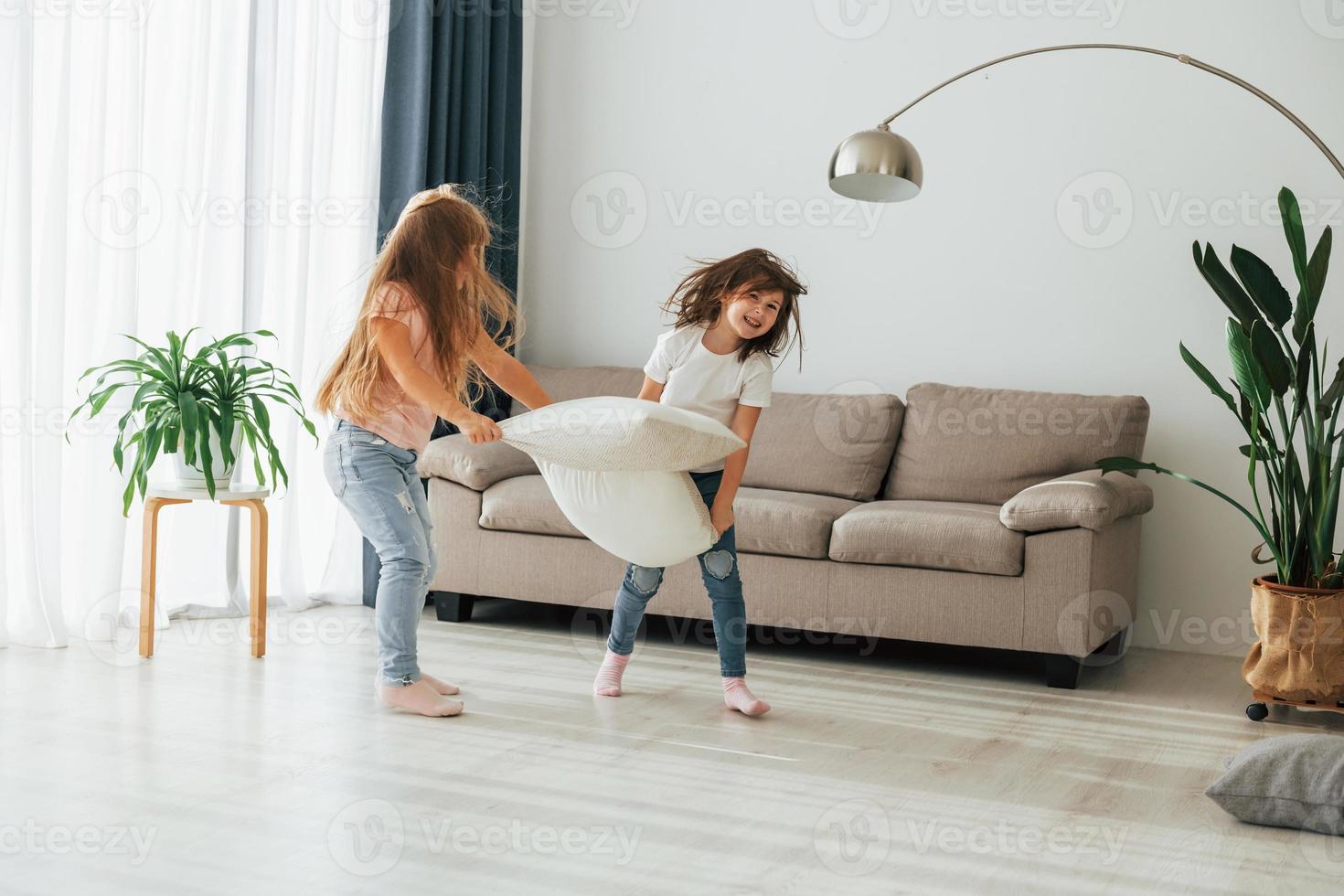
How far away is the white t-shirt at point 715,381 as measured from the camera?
272 centimetres

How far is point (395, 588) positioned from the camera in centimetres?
269

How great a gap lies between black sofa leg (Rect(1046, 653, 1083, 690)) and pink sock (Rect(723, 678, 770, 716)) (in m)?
0.87

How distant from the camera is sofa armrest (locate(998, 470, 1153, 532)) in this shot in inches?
123

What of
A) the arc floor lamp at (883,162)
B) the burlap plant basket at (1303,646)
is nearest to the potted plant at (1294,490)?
the burlap plant basket at (1303,646)

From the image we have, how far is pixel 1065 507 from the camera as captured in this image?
3146mm

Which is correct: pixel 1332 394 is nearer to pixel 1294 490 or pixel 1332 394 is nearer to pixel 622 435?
pixel 1294 490

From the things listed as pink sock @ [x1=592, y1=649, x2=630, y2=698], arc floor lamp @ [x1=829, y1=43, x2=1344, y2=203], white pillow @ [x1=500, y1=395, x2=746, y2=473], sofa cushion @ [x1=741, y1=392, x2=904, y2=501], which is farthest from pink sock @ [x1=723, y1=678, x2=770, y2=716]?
arc floor lamp @ [x1=829, y1=43, x2=1344, y2=203]

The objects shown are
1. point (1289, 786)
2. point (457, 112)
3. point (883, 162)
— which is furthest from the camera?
point (457, 112)

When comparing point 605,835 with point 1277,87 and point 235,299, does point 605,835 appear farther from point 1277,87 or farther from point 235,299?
point 1277,87

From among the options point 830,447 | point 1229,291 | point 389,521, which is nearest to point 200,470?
point 389,521

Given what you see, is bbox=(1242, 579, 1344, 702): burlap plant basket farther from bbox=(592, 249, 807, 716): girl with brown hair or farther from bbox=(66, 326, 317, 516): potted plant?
bbox=(66, 326, 317, 516): potted plant

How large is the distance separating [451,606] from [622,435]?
5.05 ft

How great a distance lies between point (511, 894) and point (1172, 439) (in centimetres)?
294

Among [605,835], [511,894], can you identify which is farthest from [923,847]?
[511,894]
